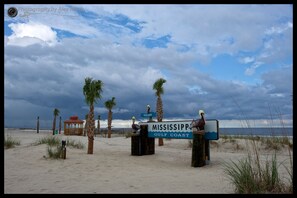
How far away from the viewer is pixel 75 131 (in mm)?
36156

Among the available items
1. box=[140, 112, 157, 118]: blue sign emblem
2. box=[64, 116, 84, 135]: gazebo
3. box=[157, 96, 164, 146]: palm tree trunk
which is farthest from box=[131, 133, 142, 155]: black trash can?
box=[64, 116, 84, 135]: gazebo

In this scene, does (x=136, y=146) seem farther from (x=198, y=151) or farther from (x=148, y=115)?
(x=198, y=151)

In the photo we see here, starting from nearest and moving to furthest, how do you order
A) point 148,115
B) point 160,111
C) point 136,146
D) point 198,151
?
point 198,151 < point 136,146 < point 148,115 < point 160,111

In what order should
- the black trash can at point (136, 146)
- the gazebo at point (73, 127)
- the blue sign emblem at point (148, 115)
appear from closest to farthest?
the black trash can at point (136, 146) → the blue sign emblem at point (148, 115) → the gazebo at point (73, 127)

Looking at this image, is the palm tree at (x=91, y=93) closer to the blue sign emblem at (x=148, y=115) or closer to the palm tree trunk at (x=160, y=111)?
the blue sign emblem at (x=148, y=115)

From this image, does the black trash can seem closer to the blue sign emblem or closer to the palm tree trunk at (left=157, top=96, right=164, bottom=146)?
the blue sign emblem

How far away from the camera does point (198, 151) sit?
10750mm

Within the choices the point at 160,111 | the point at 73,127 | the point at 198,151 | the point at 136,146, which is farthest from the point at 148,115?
the point at 73,127

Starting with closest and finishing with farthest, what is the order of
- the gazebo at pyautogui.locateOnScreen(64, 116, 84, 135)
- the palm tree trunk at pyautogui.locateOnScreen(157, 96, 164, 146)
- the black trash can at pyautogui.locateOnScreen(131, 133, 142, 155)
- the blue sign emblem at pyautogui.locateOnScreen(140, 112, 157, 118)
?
1. the black trash can at pyautogui.locateOnScreen(131, 133, 142, 155)
2. the blue sign emblem at pyautogui.locateOnScreen(140, 112, 157, 118)
3. the palm tree trunk at pyautogui.locateOnScreen(157, 96, 164, 146)
4. the gazebo at pyautogui.locateOnScreen(64, 116, 84, 135)

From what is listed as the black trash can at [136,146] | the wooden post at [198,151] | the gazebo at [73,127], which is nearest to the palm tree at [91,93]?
the black trash can at [136,146]

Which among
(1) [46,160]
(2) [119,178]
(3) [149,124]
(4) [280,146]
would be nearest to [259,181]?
(2) [119,178]

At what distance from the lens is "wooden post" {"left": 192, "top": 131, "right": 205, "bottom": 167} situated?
1066 centimetres

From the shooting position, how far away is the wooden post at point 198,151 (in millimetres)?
10664
